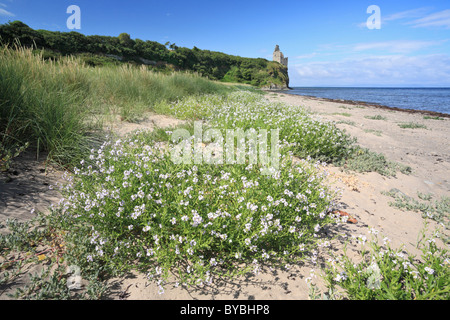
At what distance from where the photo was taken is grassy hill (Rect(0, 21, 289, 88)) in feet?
89.3

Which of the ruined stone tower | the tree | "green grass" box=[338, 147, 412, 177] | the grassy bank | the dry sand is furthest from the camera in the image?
the ruined stone tower

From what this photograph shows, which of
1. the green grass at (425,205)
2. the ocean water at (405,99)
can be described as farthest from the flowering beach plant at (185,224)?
the ocean water at (405,99)

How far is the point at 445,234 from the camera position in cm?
334

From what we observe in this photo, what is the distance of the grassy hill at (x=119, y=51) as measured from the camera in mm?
27219

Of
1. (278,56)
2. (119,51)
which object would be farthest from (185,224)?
(278,56)

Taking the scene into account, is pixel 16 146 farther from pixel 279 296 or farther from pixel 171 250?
pixel 279 296

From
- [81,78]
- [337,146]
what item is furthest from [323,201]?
[81,78]

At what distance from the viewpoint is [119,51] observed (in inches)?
1657

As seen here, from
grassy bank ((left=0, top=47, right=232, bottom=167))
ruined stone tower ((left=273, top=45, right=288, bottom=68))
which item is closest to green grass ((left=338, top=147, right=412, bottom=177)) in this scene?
grassy bank ((left=0, top=47, right=232, bottom=167))

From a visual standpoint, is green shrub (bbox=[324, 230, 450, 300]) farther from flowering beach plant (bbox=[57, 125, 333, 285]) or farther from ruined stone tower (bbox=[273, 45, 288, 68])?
ruined stone tower (bbox=[273, 45, 288, 68])

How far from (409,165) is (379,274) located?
5.61 meters

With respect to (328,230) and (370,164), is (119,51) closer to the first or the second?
(370,164)

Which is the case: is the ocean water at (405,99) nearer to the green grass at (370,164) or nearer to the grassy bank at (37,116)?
the green grass at (370,164)
